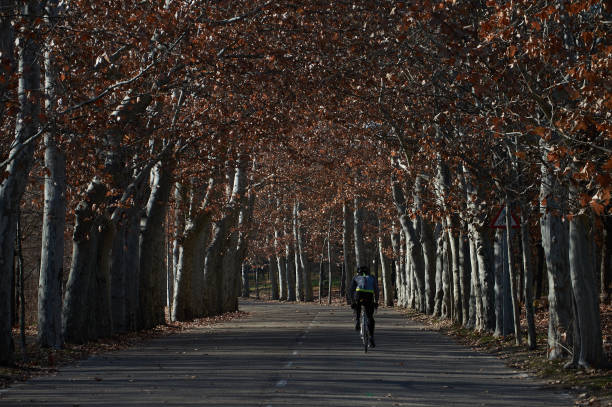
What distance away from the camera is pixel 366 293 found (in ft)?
67.4

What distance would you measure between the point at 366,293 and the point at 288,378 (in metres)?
6.46

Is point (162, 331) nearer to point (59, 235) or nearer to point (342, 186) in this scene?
point (59, 235)

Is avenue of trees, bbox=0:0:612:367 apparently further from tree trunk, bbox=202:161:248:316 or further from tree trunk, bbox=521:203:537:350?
tree trunk, bbox=202:161:248:316

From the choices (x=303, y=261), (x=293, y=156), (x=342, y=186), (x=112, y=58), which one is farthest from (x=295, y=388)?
(x=303, y=261)

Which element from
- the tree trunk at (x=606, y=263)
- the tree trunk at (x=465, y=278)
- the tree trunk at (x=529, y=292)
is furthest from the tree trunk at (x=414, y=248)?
the tree trunk at (x=529, y=292)

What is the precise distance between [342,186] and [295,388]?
29.9 m

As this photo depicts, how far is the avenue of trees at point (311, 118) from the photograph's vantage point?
14.1 metres

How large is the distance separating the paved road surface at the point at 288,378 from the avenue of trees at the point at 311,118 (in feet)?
5.98

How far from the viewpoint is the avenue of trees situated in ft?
46.2

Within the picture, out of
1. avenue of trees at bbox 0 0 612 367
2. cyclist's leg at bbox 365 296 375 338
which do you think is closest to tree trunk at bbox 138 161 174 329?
avenue of trees at bbox 0 0 612 367

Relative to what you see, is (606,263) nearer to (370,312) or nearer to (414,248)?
(414,248)

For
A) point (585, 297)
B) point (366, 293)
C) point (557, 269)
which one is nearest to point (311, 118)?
point (366, 293)

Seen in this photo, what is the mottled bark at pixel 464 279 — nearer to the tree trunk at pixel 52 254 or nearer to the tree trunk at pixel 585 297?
the tree trunk at pixel 52 254

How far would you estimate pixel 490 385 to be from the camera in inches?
544
